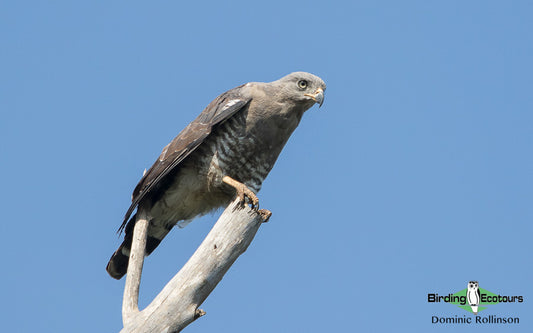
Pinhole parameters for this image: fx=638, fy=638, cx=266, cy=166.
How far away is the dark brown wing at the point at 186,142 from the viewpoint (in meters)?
7.32

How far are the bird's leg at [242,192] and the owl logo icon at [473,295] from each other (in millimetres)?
3548

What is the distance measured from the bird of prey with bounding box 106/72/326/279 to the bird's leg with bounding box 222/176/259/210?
20 mm

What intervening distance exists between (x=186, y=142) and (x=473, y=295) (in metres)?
4.32

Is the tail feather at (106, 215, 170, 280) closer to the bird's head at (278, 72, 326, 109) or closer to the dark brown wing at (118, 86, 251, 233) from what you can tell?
the dark brown wing at (118, 86, 251, 233)

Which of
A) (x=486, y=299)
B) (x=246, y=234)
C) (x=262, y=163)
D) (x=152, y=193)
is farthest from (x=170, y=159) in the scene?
(x=486, y=299)

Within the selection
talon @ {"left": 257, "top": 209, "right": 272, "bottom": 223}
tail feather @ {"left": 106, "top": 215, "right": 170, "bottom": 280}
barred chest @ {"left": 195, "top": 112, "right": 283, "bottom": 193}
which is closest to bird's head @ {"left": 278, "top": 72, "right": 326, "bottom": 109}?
barred chest @ {"left": 195, "top": 112, "right": 283, "bottom": 193}

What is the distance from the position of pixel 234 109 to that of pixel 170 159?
3.08ft

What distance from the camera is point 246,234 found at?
19.9 feet

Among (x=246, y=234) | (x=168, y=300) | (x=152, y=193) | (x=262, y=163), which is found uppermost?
(x=262, y=163)

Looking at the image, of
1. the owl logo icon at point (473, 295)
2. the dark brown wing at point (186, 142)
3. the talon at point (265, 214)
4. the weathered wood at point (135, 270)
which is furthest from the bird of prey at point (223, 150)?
the owl logo icon at point (473, 295)

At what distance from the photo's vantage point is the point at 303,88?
7770 mm

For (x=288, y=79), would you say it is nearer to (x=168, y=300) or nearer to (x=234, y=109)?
(x=234, y=109)

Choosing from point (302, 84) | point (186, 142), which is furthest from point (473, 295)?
point (186, 142)

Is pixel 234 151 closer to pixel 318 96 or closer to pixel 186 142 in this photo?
pixel 186 142
